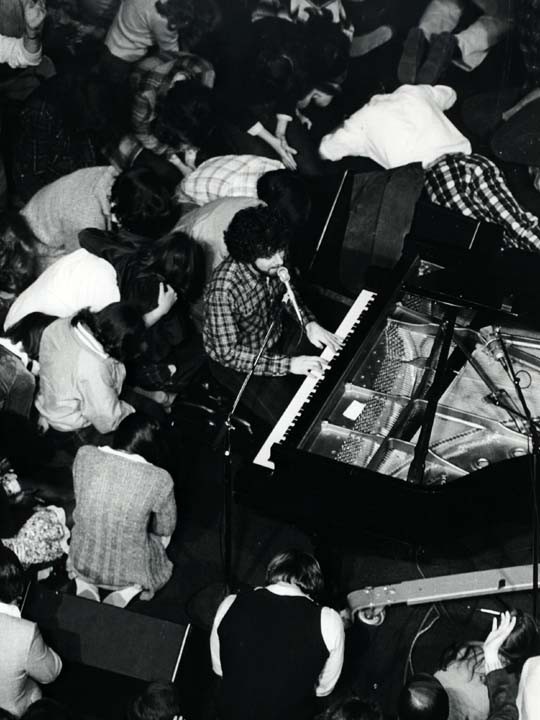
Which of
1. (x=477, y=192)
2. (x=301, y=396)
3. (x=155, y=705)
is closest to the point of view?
(x=155, y=705)

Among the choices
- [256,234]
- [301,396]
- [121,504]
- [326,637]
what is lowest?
[121,504]

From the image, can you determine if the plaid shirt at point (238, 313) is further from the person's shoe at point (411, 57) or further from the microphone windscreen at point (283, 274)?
the person's shoe at point (411, 57)

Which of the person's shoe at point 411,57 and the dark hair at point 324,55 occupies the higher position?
the dark hair at point 324,55

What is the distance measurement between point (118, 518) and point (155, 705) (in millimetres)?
733

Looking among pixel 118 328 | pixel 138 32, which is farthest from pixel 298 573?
pixel 138 32

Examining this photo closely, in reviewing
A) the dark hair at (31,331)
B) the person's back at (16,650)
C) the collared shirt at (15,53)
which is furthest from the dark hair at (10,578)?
the collared shirt at (15,53)

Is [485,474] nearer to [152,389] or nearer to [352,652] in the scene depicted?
[352,652]

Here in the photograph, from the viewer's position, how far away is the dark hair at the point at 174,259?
427 centimetres

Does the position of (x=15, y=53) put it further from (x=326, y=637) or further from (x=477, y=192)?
(x=326, y=637)

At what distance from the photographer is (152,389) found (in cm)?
458

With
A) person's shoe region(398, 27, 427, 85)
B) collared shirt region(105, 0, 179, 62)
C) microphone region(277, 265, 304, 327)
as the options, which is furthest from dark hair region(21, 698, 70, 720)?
person's shoe region(398, 27, 427, 85)

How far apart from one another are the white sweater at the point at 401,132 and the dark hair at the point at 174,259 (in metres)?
1.32

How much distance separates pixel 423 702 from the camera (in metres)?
3.19

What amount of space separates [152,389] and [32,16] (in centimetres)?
245
